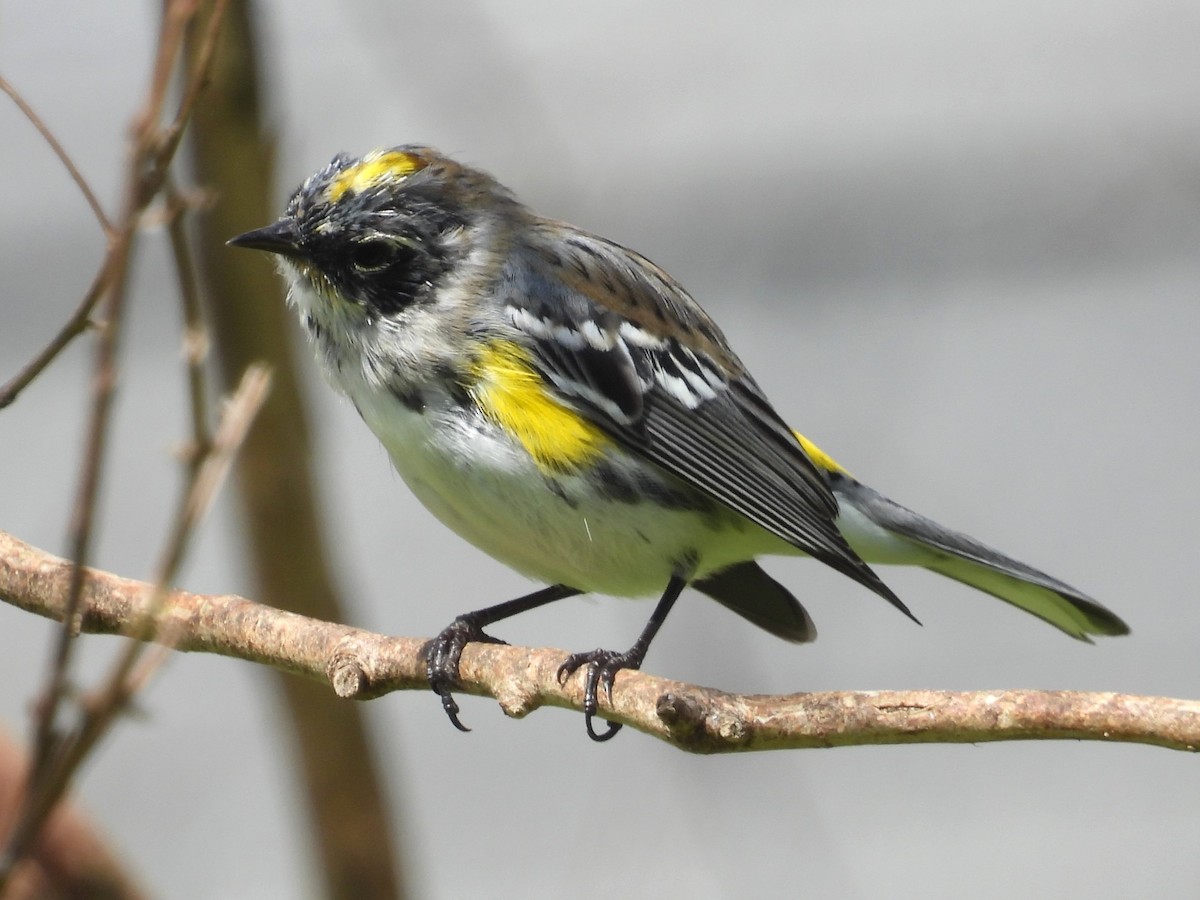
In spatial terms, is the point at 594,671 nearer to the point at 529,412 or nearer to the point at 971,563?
the point at 529,412

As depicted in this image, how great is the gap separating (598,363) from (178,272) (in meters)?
1.66

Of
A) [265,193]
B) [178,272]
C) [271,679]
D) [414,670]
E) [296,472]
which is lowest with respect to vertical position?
[271,679]

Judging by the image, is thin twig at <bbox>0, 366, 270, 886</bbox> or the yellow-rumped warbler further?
the yellow-rumped warbler

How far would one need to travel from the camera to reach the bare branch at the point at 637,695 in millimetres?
1687

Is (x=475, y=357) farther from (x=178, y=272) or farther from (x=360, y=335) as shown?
(x=178, y=272)

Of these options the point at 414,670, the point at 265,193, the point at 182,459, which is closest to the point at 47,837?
the point at 414,670

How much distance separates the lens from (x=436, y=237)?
2887mm

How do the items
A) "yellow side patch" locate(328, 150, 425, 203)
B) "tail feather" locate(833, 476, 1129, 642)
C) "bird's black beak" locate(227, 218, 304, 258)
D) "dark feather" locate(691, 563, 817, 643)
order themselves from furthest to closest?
1. "dark feather" locate(691, 563, 817, 643)
2. "tail feather" locate(833, 476, 1129, 642)
3. "yellow side patch" locate(328, 150, 425, 203)
4. "bird's black beak" locate(227, 218, 304, 258)

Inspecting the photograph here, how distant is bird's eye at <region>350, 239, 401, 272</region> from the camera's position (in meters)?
2.79

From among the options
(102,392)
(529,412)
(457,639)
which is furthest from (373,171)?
(102,392)

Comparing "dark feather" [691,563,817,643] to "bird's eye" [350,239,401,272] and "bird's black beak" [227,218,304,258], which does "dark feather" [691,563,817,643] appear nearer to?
"bird's eye" [350,239,401,272]

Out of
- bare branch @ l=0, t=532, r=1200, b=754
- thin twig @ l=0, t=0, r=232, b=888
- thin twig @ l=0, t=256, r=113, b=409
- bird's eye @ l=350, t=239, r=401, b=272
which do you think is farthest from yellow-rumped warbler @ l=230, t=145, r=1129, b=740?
thin twig @ l=0, t=0, r=232, b=888

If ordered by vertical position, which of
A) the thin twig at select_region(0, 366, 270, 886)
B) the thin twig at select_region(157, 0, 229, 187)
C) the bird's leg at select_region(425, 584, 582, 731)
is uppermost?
the thin twig at select_region(157, 0, 229, 187)

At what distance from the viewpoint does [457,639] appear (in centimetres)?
267
